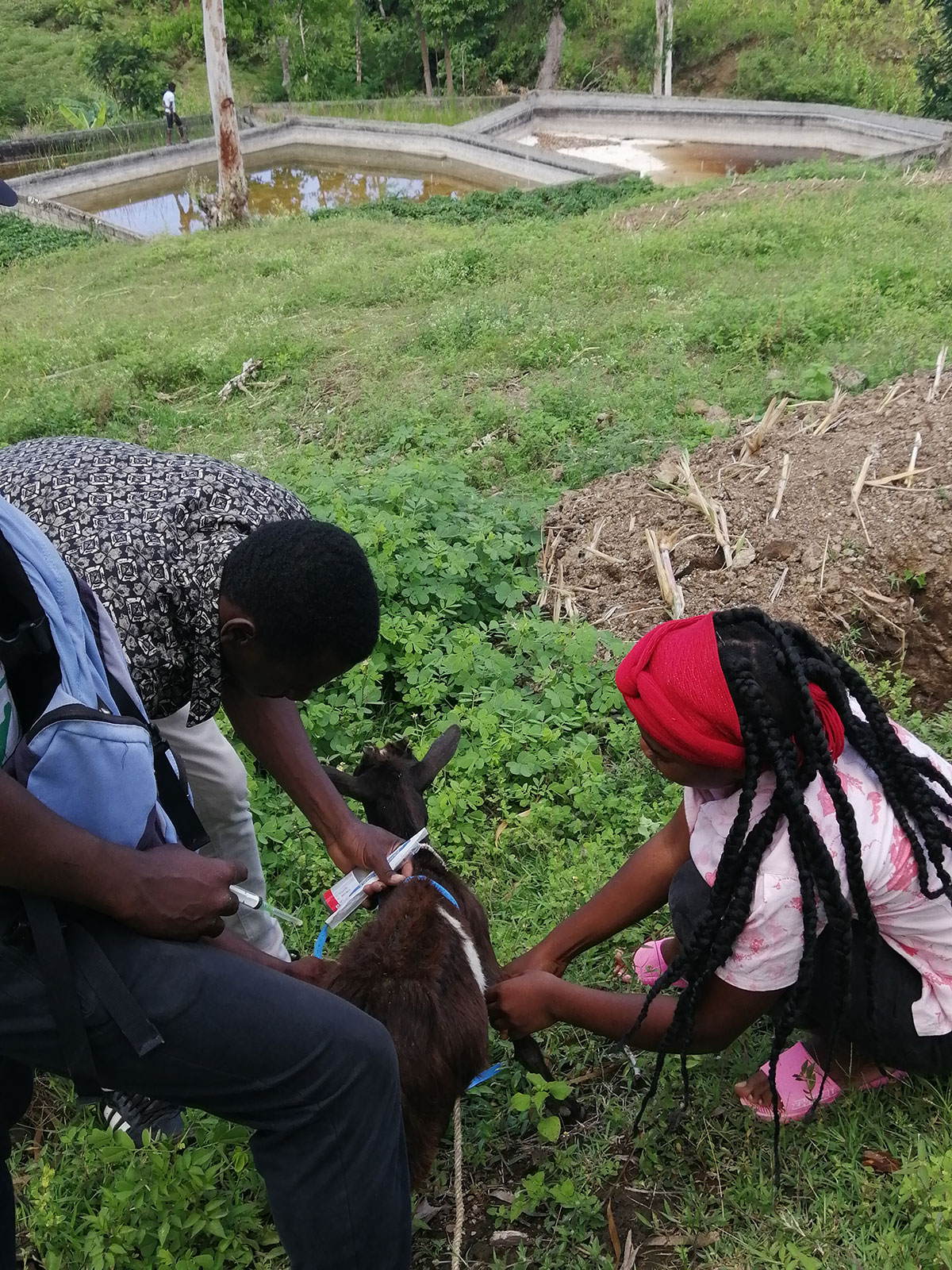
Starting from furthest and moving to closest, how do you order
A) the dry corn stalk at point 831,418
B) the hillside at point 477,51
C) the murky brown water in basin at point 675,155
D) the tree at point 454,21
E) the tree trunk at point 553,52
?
the tree trunk at point 553,52 → the tree at point 454,21 → the hillside at point 477,51 → the murky brown water in basin at point 675,155 → the dry corn stalk at point 831,418

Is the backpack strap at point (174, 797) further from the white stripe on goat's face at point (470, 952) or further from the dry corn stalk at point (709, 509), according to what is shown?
the dry corn stalk at point (709, 509)

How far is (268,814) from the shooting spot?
147 inches

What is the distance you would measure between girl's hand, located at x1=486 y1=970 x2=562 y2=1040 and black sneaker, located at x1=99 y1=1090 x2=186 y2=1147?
3.23ft

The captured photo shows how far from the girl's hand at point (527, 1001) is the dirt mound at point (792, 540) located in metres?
2.31

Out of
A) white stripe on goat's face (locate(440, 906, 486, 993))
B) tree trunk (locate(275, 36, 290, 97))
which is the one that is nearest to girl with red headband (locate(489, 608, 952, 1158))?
white stripe on goat's face (locate(440, 906, 486, 993))

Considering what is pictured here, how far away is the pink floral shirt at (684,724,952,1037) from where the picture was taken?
2.21 meters

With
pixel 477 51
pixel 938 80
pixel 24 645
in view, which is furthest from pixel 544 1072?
pixel 477 51

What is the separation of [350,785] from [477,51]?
104 feet

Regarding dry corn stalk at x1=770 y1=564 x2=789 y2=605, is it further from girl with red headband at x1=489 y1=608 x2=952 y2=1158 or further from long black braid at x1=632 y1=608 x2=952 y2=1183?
long black braid at x1=632 y1=608 x2=952 y2=1183

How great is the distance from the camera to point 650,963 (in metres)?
2.95

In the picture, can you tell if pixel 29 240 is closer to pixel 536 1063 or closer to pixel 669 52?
pixel 669 52

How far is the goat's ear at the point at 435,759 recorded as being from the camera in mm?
3147

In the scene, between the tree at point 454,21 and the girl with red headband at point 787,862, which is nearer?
the girl with red headband at point 787,862

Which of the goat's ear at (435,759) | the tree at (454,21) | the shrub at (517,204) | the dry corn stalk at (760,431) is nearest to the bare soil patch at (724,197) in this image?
the shrub at (517,204)
